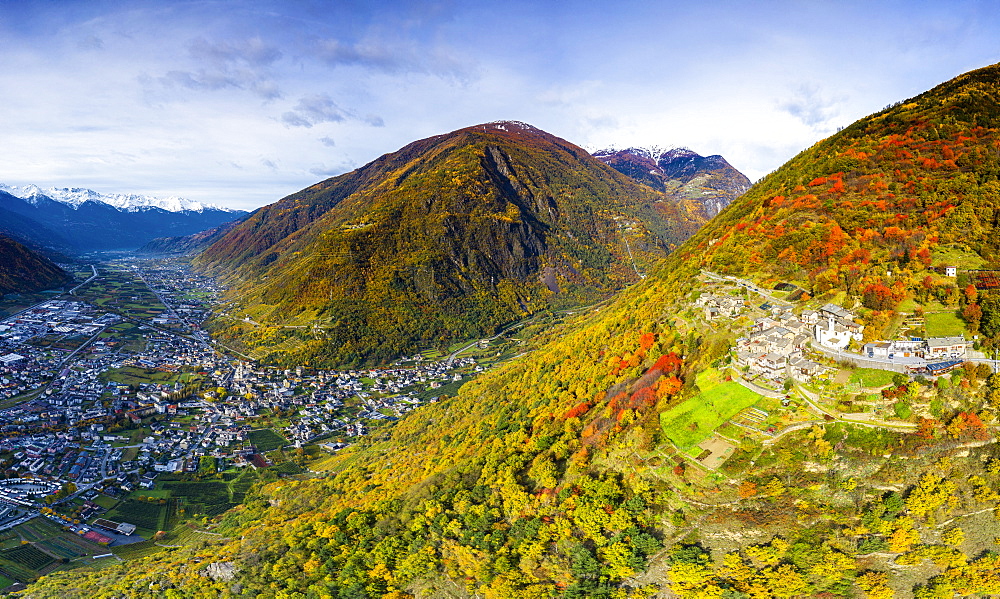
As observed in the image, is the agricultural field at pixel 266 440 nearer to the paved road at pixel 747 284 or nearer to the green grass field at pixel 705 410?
the green grass field at pixel 705 410

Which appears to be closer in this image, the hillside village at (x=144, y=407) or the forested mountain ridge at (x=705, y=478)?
the forested mountain ridge at (x=705, y=478)

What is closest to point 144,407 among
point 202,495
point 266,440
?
point 266,440

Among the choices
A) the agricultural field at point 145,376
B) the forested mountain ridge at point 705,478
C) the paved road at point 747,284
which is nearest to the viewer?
the forested mountain ridge at point 705,478

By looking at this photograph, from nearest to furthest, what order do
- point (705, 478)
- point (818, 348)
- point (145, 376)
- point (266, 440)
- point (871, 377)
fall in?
1. point (705, 478)
2. point (871, 377)
3. point (818, 348)
4. point (266, 440)
5. point (145, 376)

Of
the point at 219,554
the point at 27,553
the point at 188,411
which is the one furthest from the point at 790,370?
the point at 188,411

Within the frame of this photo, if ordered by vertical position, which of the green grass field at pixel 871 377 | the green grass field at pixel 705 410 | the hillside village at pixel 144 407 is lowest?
the hillside village at pixel 144 407

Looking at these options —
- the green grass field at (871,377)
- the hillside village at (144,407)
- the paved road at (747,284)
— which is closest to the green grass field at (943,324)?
the green grass field at (871,377)

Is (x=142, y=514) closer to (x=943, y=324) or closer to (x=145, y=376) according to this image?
(x=145, y=376)
